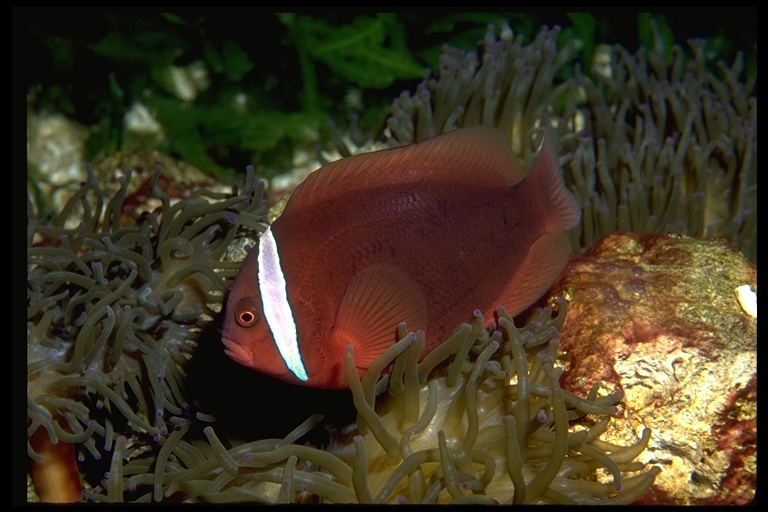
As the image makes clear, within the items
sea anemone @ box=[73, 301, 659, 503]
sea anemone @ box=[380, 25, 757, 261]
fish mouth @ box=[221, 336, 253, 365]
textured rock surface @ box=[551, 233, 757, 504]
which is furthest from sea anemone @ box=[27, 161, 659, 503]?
sea anemone @ box=[380, 25, 757, 261]

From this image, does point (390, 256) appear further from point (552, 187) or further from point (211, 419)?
point (211, 419)

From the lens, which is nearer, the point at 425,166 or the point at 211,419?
the point at 425,166

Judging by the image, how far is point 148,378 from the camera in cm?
204

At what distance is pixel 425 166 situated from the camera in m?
1.73

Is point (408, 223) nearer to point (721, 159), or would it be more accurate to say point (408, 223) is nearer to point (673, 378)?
point (673, 378)

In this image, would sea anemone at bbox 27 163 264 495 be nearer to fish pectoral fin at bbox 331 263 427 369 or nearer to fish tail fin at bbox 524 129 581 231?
fish pectoral fin at bbox 331 263 427 369

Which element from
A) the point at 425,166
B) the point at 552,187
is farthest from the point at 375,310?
the point at 552,187

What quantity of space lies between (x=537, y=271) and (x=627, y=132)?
5.71 feet

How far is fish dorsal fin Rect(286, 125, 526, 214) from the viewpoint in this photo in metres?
1.66

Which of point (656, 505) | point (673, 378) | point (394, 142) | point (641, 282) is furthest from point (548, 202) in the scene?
point (394, 142)

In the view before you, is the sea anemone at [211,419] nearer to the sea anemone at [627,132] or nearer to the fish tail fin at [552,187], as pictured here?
the fish tail fin at [552,187]

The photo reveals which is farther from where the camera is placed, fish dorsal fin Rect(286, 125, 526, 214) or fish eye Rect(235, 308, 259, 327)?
fish dorsal fin Rect(286, 125, 526, 214)

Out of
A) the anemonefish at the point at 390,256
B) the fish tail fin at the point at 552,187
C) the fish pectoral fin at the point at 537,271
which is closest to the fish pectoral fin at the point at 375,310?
the anemonefish at the point at 390,256
